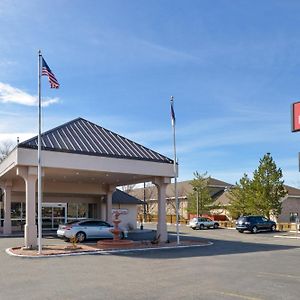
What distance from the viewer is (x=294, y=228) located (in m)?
46.2

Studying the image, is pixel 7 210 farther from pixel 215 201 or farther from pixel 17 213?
pixel 215 201

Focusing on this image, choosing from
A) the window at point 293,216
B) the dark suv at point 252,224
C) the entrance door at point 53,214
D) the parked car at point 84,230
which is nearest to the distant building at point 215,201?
the window at point 293,216

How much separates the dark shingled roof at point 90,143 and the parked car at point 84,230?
5.18m

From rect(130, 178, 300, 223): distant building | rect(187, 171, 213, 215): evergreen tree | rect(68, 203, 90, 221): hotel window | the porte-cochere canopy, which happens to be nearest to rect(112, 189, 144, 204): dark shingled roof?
rect(130, 178, 300, 223): distant building

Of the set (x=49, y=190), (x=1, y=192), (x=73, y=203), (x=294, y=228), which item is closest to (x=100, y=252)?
(x=49, y=190)

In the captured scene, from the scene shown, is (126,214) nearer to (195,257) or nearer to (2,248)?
(2,248)

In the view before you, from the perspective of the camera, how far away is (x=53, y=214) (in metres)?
38.0

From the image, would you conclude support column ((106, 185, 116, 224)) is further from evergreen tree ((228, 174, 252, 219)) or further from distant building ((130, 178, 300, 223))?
evergreen tree ((228, 174, 252, 219))

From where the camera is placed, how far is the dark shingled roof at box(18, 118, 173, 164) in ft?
74.2

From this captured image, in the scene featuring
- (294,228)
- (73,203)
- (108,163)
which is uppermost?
(108,163)

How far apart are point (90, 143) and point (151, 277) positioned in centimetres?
1280

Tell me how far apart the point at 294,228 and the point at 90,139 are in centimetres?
2914

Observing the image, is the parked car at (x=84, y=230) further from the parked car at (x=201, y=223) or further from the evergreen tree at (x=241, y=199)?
the evergreen tree at (x=241, y=199)

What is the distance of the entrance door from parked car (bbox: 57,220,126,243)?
11082 millimetres
